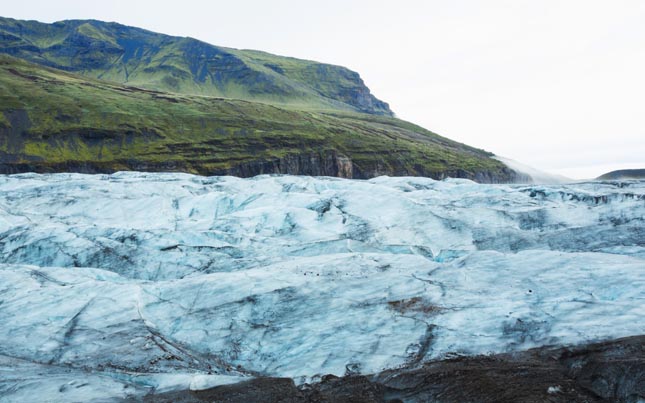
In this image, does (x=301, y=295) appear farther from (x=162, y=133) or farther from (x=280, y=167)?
(x=162, y=133)

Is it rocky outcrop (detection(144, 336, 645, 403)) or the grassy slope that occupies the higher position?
the grassy slope

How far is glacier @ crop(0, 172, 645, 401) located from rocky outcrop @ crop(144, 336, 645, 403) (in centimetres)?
60

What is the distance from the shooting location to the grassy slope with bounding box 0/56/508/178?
343 feet

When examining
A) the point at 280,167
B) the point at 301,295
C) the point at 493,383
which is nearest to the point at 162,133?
the point at 280,167

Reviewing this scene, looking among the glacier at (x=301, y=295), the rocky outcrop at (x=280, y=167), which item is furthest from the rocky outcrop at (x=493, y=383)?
the rocky outcrop at (x=280, y=167)

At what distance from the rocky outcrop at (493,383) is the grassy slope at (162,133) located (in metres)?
98.9

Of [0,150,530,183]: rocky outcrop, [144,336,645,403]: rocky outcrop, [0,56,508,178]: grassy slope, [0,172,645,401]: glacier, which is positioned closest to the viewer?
[144,336,645,403]: rocky outcrop

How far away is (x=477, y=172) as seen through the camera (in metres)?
145

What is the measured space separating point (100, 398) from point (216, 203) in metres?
26.7

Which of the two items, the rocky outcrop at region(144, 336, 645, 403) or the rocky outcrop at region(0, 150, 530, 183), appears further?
the rocky outcrop at region(0, 150, 530, 183)

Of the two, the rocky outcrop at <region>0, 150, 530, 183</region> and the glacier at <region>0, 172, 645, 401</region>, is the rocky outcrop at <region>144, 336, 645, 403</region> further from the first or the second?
the rocky outcrop at <region>0, 150, 530, 183</region>

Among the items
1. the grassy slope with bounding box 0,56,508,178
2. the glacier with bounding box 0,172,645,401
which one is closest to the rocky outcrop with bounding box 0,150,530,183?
the grassy slope with bounding box 0,56,508,178

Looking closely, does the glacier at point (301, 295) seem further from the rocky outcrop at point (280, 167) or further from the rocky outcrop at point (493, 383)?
the rocky outcrop at point (280, 167)

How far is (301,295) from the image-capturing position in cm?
1698
